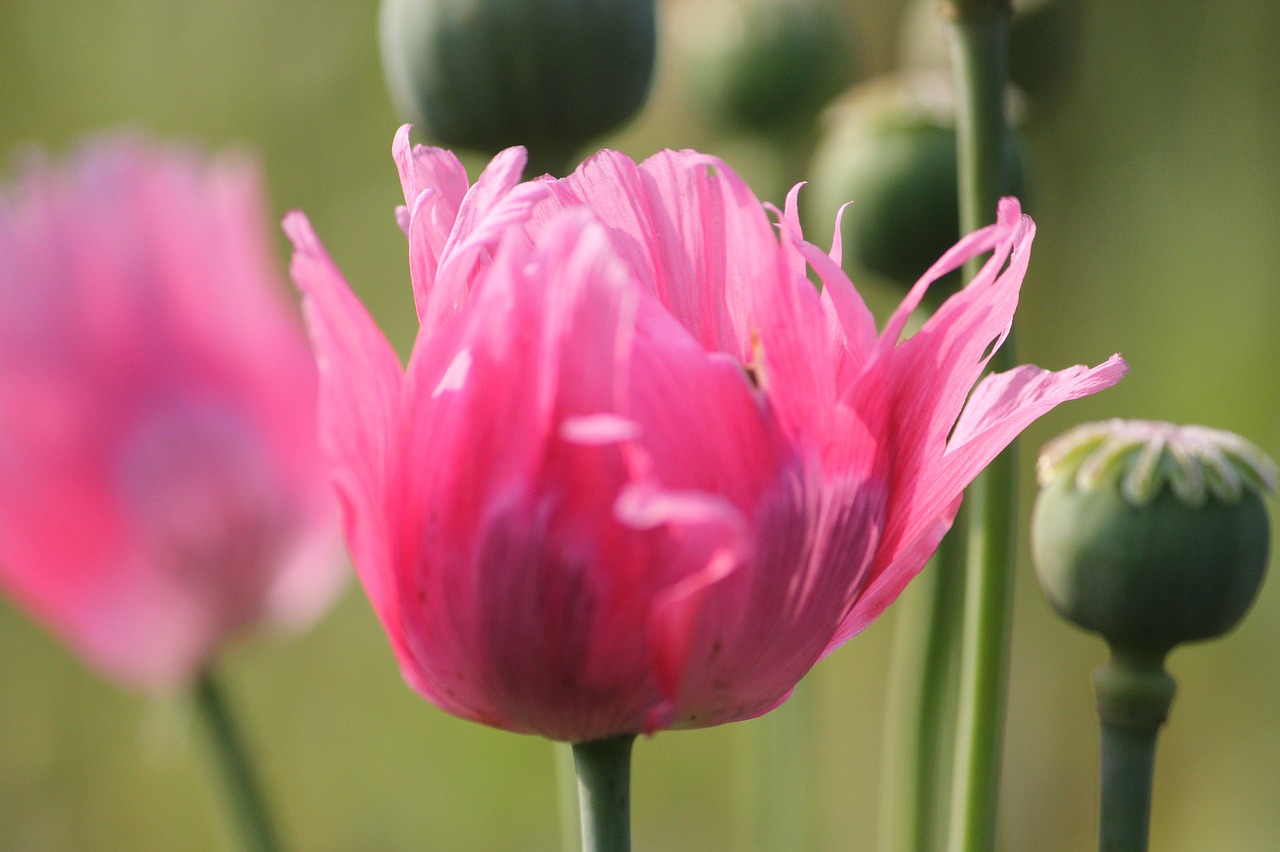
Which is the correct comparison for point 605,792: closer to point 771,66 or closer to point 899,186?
point 899,186

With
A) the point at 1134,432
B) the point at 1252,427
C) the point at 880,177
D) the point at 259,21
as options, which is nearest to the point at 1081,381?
the point at 1134,432

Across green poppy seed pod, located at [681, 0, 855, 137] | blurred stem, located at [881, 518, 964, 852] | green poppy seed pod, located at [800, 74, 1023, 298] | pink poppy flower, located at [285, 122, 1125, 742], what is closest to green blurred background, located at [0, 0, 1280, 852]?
green poppy seed pod, located at [681, 0, 855, 137]

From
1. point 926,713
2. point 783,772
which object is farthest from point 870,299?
point 926,713

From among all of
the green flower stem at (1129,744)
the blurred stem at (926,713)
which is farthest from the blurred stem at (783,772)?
the green flower stem at (1129,744)

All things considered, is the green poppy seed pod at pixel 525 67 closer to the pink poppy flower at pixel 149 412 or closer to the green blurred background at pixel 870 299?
A: the pink poppy flower at pixel 149 412

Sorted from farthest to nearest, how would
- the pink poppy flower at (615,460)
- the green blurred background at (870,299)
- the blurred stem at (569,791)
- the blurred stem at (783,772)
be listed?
the green blurred background at (870,299), the blurred stem at (783,772), the blurred stem at (569,791), the pink poppy flower at (615,460)

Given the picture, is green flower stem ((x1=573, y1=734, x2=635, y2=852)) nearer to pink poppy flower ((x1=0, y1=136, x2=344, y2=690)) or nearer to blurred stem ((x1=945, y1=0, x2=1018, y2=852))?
blurred stem ((x1=945, y1=0, x2=1018, y2=852))
